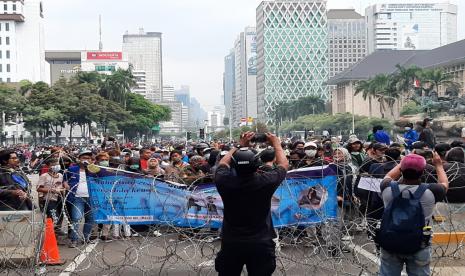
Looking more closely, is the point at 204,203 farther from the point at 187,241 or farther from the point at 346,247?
the point at 346,247

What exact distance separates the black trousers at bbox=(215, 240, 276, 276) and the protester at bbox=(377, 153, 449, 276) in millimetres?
953

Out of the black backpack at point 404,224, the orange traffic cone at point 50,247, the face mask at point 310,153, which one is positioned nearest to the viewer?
the black backpack at point 404,224

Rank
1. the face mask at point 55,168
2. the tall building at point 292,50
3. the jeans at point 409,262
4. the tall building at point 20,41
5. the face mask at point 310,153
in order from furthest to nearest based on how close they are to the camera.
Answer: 1. the tall building at point 292,50
2. the tall building at point 20,41
3. the face mask at point 310,153
4. the face mask at point 55,168
5. the jeans at point 409,262

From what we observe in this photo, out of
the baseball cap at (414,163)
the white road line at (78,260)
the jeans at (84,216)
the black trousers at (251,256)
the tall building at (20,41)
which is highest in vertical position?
the tall building at (20,41)

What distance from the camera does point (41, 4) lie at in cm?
14088

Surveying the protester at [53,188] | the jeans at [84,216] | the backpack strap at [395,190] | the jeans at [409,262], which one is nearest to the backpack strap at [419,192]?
the backpack strap at [395,190]

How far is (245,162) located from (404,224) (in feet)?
4.41

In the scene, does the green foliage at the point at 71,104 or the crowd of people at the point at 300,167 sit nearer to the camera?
the crowd of people at the point at 300,167

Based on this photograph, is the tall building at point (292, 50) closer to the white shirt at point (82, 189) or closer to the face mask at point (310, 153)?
the face mask at point (310, 153)

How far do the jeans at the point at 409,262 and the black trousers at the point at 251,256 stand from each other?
1.00 m

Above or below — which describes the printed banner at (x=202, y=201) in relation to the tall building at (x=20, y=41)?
below

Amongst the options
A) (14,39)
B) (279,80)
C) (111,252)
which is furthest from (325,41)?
(111,252)

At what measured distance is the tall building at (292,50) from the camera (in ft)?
626

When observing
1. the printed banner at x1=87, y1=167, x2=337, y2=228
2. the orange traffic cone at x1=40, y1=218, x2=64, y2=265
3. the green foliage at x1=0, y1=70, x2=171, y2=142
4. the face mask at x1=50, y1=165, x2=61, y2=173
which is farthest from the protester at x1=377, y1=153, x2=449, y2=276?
the green foliage at x1=0, y1=70, x2=171, y2=142
